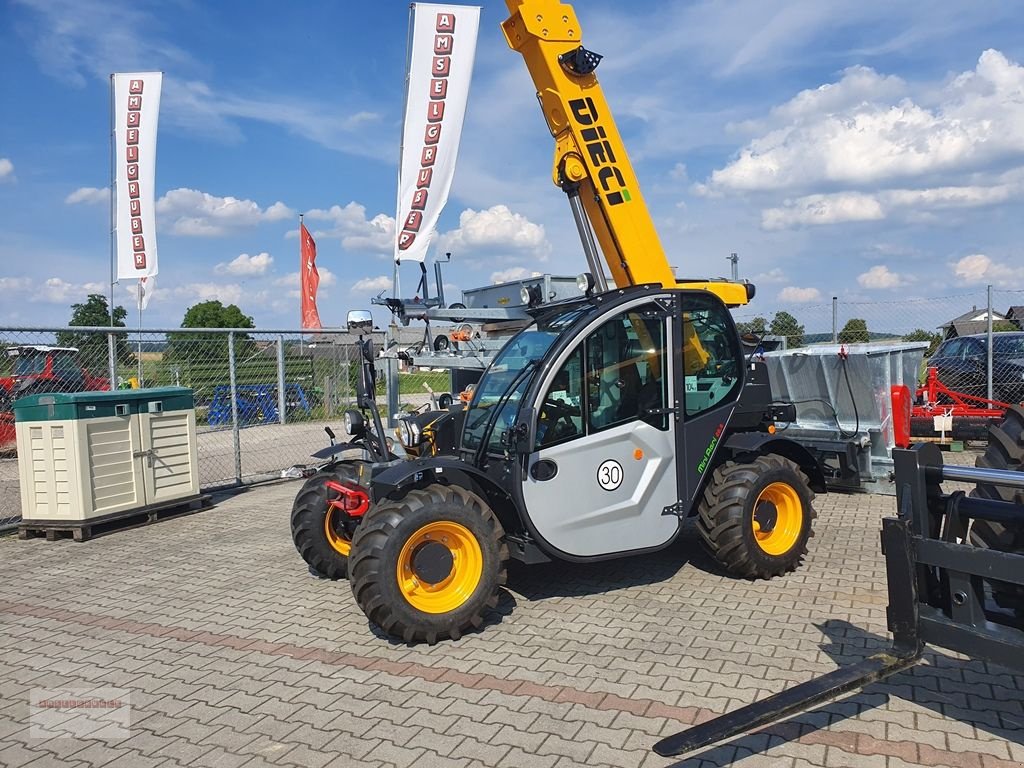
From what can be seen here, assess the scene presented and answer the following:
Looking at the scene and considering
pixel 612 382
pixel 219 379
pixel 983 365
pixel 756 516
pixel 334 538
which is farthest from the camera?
pixel 983 365

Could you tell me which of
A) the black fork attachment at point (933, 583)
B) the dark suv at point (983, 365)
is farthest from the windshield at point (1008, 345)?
the black fork attachment at point (933, 583)

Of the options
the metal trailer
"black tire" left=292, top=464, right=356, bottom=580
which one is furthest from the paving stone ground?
the metal trailer

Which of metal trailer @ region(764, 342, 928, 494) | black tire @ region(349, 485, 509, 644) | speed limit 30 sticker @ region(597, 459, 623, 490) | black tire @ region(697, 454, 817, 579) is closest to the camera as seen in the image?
black tire @ region(349, 485, 509, 644)

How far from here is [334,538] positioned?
19.2 feet

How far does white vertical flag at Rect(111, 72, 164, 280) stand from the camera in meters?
14.0

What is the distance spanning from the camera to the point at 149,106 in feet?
45.8

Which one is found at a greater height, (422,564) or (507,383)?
(507,383)

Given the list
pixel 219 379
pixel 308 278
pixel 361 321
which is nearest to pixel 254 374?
pixel 219 379

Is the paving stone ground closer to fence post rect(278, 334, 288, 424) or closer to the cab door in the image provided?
the cab door

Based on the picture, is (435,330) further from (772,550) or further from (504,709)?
(504,709)

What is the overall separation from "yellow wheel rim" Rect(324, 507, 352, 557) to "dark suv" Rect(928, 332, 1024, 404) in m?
10.5

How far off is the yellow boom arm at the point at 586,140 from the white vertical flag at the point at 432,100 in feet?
17.2

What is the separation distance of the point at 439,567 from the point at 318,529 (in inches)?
61.4

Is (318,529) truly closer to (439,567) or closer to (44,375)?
(439,567)
